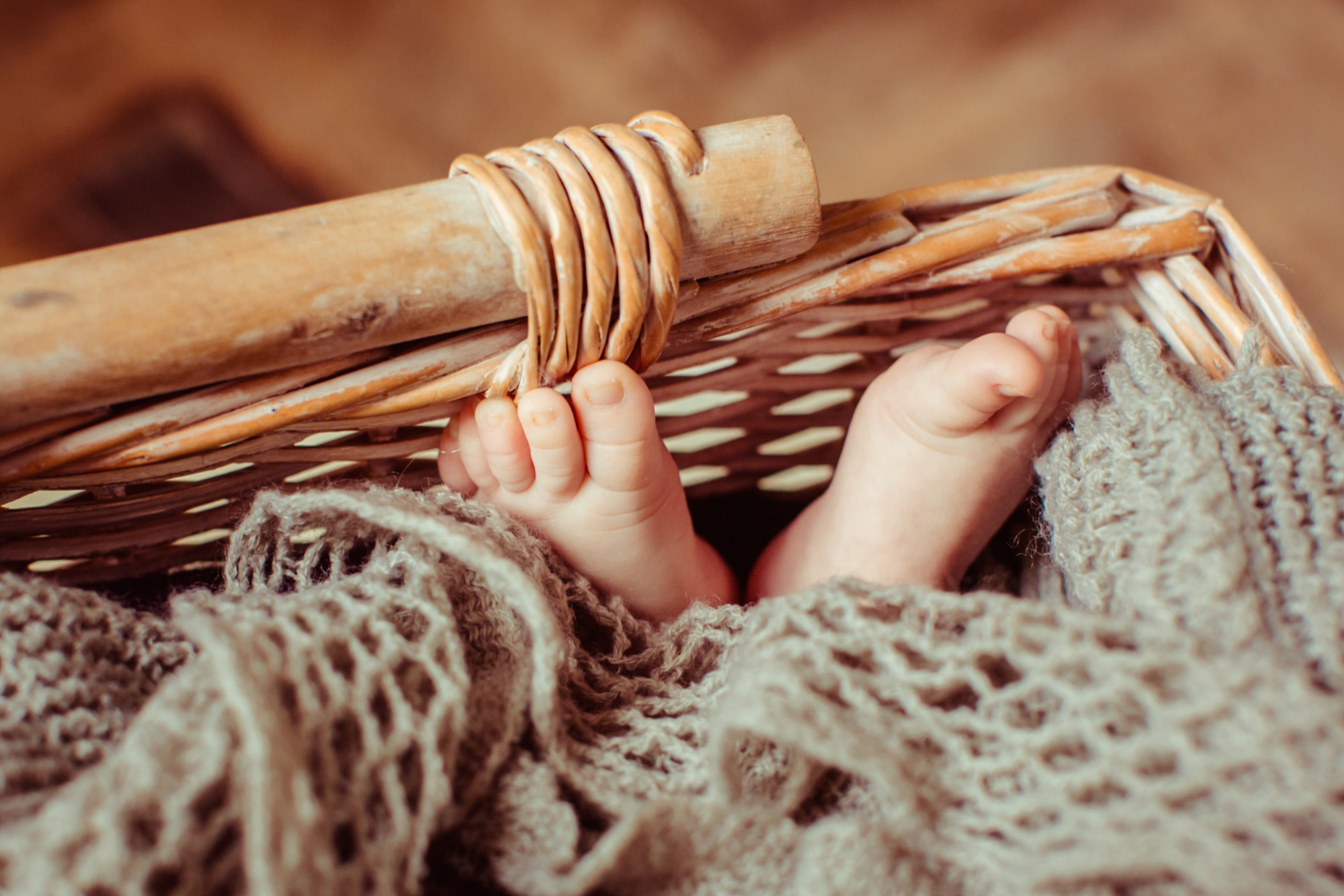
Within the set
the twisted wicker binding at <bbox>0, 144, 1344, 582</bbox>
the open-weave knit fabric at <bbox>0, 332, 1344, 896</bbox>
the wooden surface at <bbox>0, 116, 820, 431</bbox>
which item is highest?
the wooden surface at <bbox>0, 116, 820, 431</bbox>

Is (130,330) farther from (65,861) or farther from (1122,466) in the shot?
(1122,466)

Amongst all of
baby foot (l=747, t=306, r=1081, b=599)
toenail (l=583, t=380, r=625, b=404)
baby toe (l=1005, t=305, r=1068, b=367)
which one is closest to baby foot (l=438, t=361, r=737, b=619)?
toenail (l=583, t=380, r=625, b=404)

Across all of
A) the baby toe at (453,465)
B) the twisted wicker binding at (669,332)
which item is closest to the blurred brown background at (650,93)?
the twisted wicker binding at (669,332)

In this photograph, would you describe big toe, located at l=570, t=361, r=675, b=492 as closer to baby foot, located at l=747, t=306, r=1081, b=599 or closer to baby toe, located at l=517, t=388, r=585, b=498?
baby toe, located at l=517, t=388, r=585, b=498

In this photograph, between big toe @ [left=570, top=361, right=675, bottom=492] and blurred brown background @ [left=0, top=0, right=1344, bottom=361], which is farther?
blurred brown background @ [left=0, top=0, right=1344, bottom=361]

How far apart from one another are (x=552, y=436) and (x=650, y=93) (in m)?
0.85

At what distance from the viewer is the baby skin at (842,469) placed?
47cm

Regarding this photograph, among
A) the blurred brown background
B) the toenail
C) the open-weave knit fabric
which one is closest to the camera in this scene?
the open-weave knit fabric

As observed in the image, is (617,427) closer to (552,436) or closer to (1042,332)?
(552,436)

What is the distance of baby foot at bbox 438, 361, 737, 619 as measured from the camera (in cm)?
45

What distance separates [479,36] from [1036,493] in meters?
0.96

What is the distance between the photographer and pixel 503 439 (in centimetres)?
46

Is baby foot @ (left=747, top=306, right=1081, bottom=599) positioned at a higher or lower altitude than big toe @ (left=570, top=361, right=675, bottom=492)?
lower

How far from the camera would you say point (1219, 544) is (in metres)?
0.39
